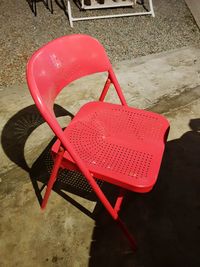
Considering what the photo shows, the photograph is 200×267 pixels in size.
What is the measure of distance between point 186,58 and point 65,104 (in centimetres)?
183

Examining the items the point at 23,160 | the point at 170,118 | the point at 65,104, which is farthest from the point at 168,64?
the point at 23,160

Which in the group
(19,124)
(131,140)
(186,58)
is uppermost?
(131,140)

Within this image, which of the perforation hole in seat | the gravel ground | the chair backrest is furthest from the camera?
the gravel ground

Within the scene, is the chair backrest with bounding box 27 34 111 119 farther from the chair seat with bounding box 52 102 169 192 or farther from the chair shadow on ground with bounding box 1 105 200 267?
the chair shadow on ground with bounding box 1 105 200 267

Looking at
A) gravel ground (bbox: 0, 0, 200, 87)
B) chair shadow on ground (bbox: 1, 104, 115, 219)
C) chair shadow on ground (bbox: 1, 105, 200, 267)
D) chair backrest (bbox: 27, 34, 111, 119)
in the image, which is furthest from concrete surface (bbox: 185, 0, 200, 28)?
chair backrest (bbox: 27, 34, 111, 119)

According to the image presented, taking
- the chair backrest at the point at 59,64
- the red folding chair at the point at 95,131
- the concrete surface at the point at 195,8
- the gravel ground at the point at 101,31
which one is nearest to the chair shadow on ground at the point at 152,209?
the red folding chair at the point at 95,131

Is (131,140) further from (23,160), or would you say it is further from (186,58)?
(186,58)

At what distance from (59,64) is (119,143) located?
0.57 m

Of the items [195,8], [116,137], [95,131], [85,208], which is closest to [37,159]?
[85,208]

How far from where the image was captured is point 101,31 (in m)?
4.59

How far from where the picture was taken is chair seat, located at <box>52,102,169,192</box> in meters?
1.49

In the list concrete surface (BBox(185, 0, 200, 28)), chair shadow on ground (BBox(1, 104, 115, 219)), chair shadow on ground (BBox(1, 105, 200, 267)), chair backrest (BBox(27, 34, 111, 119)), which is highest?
chair backrest (BBox(27, 34, 111, 119))

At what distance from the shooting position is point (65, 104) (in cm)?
296

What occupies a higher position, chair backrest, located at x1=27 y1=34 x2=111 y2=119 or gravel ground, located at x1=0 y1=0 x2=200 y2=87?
chair backrest, located at x1=27 y1=34 x2=111 y2=119
